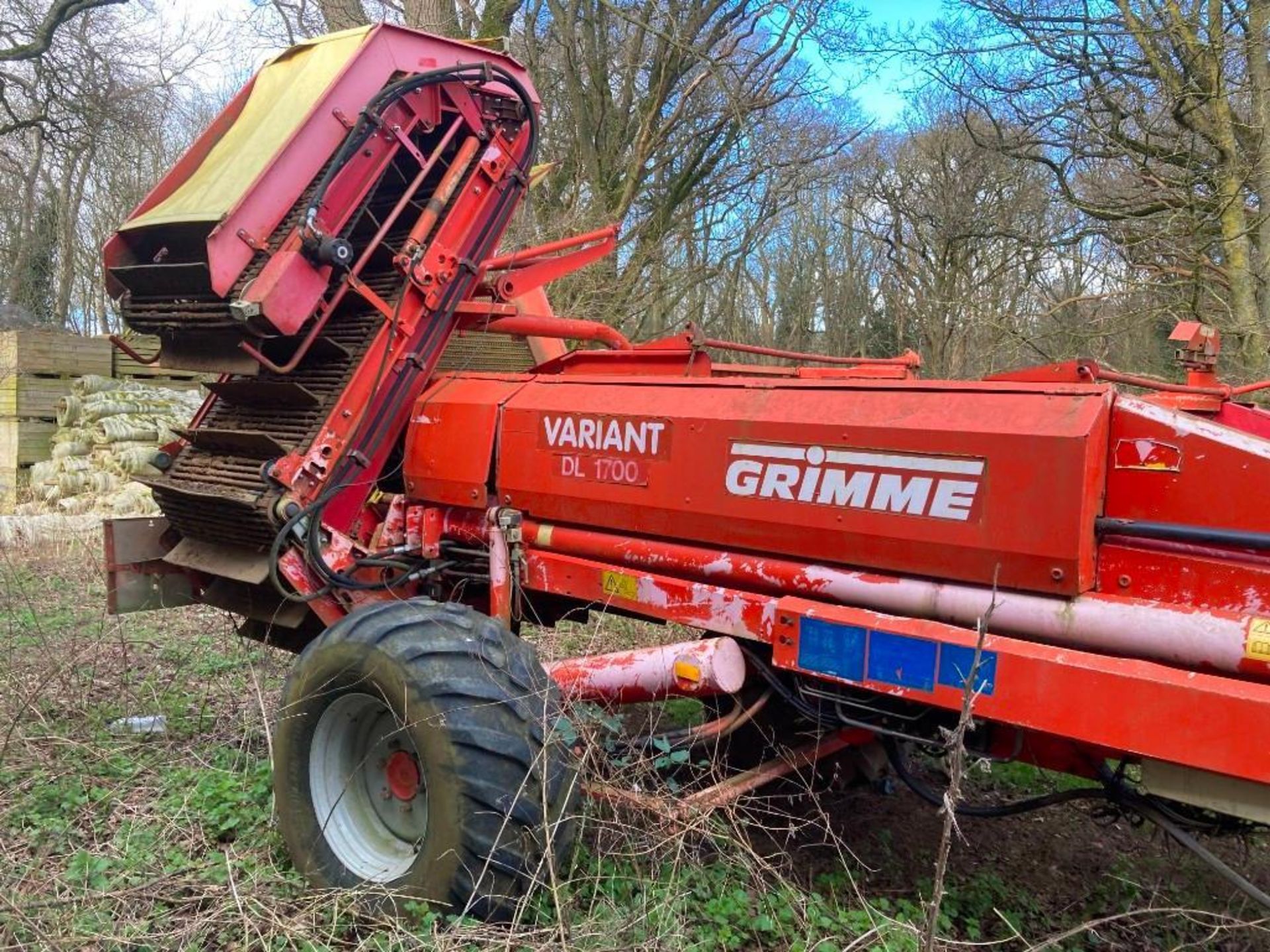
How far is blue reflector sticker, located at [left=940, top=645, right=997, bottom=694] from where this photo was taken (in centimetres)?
248

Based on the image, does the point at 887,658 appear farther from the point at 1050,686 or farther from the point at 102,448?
the point at 102,448

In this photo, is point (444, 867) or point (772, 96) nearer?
point (444, 867)

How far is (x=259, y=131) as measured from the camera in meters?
4.06

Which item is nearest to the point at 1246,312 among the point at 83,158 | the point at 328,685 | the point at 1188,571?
the point at 1188,571

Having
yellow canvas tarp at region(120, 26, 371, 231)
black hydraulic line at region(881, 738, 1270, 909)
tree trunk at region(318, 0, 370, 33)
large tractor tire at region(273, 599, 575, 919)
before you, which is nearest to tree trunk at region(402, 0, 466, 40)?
tree trunk at region(318, 0, 370, 33)

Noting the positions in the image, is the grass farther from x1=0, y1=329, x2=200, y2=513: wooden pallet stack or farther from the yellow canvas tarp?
x1=0, y1=329, x2=200, y2=513: wooden pallet stack

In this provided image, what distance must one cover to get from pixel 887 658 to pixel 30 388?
11.7 meters

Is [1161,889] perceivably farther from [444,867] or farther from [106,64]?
[106,64]

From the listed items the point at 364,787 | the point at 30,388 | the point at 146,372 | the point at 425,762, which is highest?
the point at 146,372

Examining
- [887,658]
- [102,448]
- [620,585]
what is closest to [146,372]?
[102,448]

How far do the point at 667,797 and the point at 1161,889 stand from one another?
6.26ft

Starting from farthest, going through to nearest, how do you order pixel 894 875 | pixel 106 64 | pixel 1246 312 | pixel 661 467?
pixel 106 64 < pixel 1246 312 < pixel 894 875 < pixel 661 467

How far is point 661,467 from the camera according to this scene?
3344 millimetres

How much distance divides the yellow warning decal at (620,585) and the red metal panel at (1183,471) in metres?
1.52
